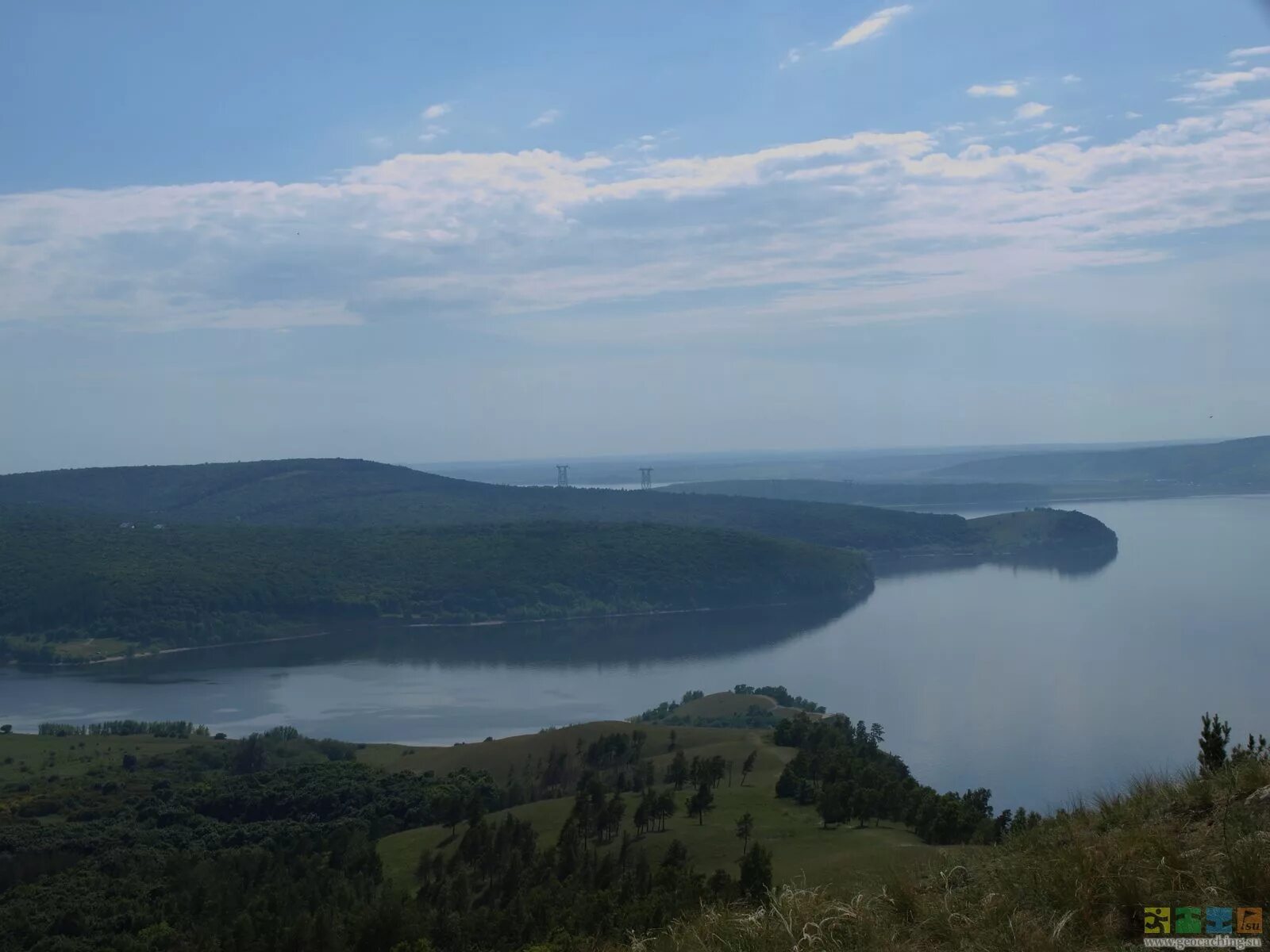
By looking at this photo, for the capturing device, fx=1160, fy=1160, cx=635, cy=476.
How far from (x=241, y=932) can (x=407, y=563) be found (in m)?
49.4

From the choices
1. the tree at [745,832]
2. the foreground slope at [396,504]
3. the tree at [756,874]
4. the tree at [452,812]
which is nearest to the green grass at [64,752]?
the tree at [452,812]

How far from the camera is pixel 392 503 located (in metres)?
82.9

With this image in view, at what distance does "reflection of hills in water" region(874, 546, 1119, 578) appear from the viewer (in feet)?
200

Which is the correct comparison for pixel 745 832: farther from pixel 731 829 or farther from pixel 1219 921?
pixel 1219 921

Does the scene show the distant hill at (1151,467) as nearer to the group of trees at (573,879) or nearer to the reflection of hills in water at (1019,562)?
the reflection of hills in water at (1019,562)

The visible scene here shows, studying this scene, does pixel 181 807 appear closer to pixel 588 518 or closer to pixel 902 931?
pixel 902 931

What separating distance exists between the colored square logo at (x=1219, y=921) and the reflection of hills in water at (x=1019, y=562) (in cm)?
5889

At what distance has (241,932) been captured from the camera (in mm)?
11805

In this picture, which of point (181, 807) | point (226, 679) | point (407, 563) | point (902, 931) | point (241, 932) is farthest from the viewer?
point (407, 563)

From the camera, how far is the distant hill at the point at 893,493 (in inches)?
4087

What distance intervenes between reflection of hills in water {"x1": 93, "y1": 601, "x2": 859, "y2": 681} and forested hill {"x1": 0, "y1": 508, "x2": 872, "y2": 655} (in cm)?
213

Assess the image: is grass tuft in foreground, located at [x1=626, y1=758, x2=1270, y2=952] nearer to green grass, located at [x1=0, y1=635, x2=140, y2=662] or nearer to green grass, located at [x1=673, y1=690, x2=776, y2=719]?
green grass, located at [x1=673, y1=690, x2=776, y2=719]

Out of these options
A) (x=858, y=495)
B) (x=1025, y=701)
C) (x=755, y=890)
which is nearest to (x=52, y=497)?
(x=858, y=495)

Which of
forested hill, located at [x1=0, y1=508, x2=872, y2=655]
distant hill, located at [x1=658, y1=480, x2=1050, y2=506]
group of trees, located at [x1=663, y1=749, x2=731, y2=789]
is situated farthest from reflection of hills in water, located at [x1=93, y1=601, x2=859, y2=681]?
distant hill, located at [x1=658, y1=480, x2=1050, y2=506]
